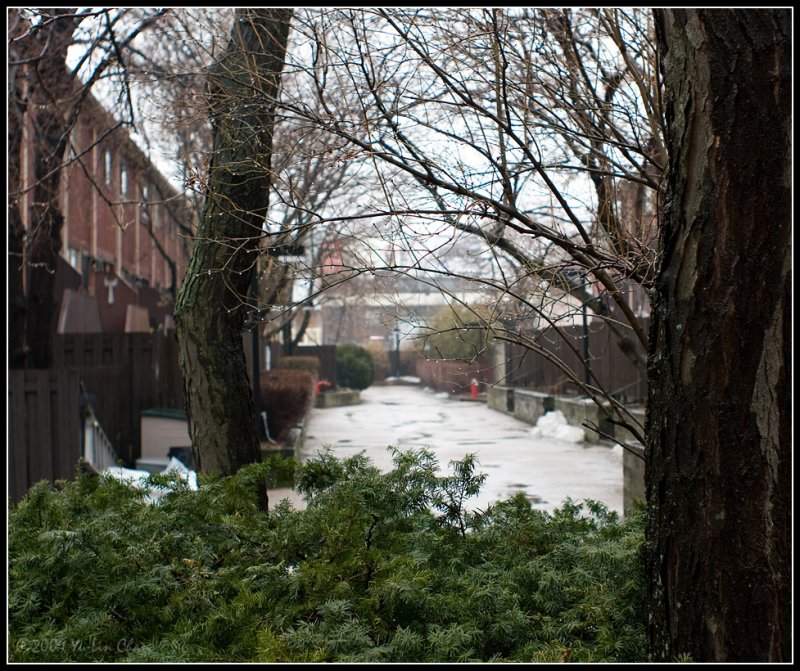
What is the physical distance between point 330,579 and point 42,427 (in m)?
5.96

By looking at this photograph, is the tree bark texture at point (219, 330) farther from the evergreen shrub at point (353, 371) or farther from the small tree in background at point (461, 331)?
the evergreen shrub at point (353, 371)

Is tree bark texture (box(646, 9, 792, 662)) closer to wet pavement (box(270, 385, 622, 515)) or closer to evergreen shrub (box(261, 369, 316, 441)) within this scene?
wet pavement (box(270, 385, 622, 515))

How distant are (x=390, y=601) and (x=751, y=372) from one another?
130 centimetres

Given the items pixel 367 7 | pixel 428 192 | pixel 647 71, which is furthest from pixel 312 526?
pixel 647 71

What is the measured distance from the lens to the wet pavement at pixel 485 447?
35.9 feet

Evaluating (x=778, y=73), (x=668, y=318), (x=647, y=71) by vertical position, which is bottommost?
(x=668, y=318)

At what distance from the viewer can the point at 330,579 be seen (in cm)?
293

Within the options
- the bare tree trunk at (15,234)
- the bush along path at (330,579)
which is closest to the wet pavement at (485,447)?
the bush along path at (330,579)

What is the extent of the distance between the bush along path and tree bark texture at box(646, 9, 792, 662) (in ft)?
1.35

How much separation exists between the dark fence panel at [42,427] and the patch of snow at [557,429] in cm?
1050

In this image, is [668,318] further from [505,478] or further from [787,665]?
[505,478]

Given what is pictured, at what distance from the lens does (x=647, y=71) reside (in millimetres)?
4836

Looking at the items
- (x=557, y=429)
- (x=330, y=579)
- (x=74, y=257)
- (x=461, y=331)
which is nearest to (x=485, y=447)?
(x=557, y=429)

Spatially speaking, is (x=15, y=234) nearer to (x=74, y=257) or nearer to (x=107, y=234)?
(x=74, y=257)
